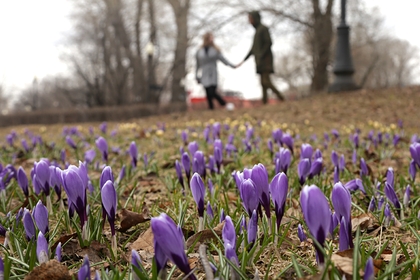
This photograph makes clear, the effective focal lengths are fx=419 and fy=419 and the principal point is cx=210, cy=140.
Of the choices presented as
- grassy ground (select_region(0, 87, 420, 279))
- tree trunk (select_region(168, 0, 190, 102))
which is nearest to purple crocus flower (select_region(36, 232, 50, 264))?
grassy ground (select_region(0, 87, 420, 279))

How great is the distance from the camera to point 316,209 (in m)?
1.01

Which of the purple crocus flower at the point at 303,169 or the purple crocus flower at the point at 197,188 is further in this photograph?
the purple crocus flower at the point at 303,169

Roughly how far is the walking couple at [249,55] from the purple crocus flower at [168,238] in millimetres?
10561

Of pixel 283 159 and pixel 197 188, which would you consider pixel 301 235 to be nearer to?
pixel 197 188

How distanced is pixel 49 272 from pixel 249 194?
0.67m

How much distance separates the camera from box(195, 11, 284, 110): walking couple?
11.8 metres

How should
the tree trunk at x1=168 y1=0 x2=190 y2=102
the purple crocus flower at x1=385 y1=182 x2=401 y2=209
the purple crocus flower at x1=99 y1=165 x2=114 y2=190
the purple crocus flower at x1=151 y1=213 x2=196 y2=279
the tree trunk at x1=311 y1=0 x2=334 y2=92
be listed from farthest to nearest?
the tree trunk at x1=168 y1=0 x2=190 y2=102 → the tree trunk at x1=311 y1=0 x2=334 y2=92 → the purple crocus flower at x1=385 y1=182 x2=401 y2=209 → the purple crocus flower at x1=99 y1=165 x2=114 y2=190 → the purple crocus flower at x1=151 y1=213 x2=196 y2=279

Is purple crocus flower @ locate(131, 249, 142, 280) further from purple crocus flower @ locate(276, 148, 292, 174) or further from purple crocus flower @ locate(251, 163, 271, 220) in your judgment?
purple crocus flower @ locate(276, 148, 292, 174)

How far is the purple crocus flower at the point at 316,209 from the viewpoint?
100 cm

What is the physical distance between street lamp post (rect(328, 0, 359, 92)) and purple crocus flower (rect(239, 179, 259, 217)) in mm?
14011

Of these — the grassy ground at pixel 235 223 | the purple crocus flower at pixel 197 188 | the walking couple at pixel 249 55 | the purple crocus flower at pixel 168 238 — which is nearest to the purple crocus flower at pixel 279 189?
the grassy ground at pixel 235 223

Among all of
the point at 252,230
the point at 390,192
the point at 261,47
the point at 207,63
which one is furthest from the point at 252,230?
the point at 207,63

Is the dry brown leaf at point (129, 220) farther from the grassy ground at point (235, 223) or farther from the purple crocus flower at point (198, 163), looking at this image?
the purple crocus flower at point (198, 163)

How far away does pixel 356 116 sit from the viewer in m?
10.5
